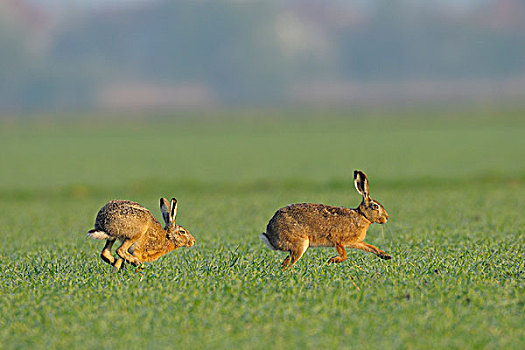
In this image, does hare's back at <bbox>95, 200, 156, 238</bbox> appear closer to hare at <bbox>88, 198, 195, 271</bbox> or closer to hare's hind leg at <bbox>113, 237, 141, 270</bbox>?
hare at <bbox>88, 198, 195, 271</bbox>

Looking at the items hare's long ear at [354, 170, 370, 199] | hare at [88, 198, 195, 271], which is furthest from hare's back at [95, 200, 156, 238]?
hare's long ear at [354, 170, 370, 199]

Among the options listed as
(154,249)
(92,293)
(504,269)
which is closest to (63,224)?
(154,249)

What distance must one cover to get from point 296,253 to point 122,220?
2.18 metres

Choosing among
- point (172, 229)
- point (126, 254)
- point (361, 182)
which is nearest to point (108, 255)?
point (126, 254)

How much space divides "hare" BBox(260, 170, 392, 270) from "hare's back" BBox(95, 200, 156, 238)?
1531mm

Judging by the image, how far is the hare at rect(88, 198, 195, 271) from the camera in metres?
8.15

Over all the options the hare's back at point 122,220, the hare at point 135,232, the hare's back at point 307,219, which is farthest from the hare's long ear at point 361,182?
the hare's back at point 122,220

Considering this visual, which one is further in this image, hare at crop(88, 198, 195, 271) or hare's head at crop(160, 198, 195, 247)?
hare's head at crop(160, 198, 195, 247)

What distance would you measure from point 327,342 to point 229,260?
145 inches

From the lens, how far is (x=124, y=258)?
27.2 ft

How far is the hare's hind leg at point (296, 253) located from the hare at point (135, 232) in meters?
1.43

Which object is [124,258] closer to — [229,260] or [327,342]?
[229,260]

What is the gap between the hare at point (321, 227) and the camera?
833cm

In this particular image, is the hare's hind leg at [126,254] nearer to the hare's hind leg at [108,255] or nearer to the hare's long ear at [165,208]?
the hare's hind leg at [108,255]
